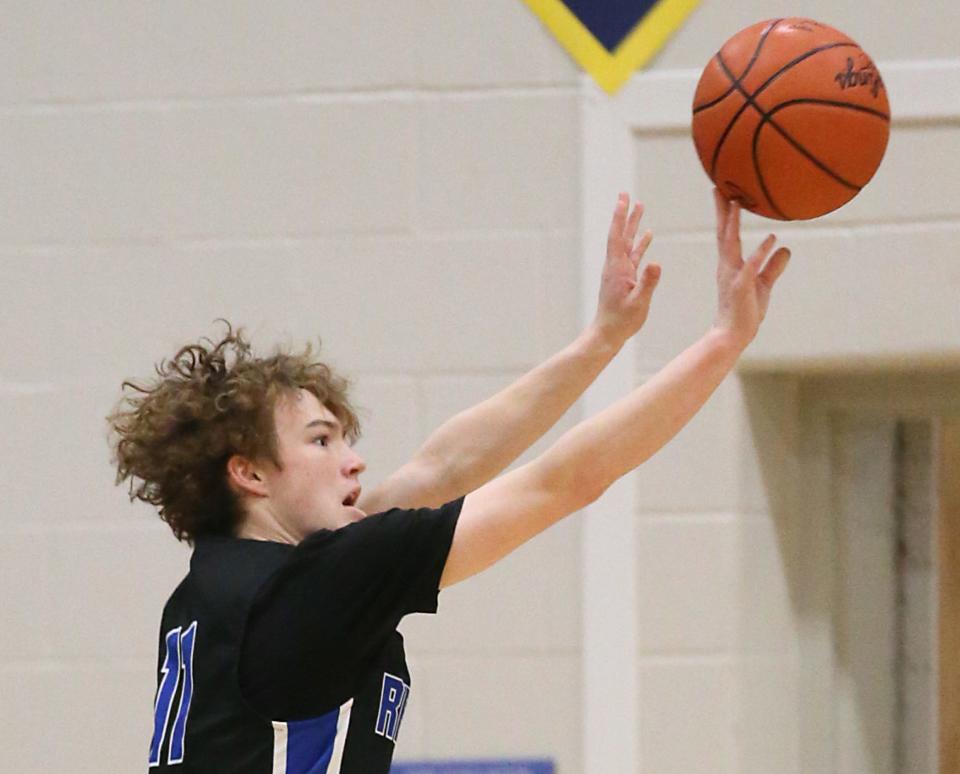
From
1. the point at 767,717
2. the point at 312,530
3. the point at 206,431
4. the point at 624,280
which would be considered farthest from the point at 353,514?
the point at 767,717

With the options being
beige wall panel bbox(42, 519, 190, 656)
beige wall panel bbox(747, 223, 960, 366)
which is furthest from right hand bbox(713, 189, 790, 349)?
beige wall panel bbox(42, 519, 190, 656)

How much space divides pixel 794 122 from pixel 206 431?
940mm

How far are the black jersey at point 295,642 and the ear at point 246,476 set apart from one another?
14 cm

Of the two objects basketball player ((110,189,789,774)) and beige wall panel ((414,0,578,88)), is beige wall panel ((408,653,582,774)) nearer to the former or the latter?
basketball player ((110,189,789,774))

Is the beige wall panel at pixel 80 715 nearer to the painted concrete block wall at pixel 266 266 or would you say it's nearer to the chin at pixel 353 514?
the painted concrete block wall at pixel 266 266

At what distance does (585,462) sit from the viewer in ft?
6.12

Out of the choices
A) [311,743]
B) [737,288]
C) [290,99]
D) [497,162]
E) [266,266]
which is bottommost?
[311,743]

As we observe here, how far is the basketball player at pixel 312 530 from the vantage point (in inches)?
73.6

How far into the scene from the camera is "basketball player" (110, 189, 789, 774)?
1869mm

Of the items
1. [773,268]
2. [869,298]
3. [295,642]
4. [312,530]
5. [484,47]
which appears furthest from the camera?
[484,47]

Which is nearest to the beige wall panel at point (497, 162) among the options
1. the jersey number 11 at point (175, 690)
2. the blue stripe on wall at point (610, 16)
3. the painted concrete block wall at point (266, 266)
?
the painted concrete block wall at point (266, 266)

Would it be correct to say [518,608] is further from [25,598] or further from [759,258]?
[759,258]

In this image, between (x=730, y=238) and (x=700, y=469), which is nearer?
(x=730, y=238)

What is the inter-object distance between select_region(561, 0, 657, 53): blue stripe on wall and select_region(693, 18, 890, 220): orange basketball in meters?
0.87
